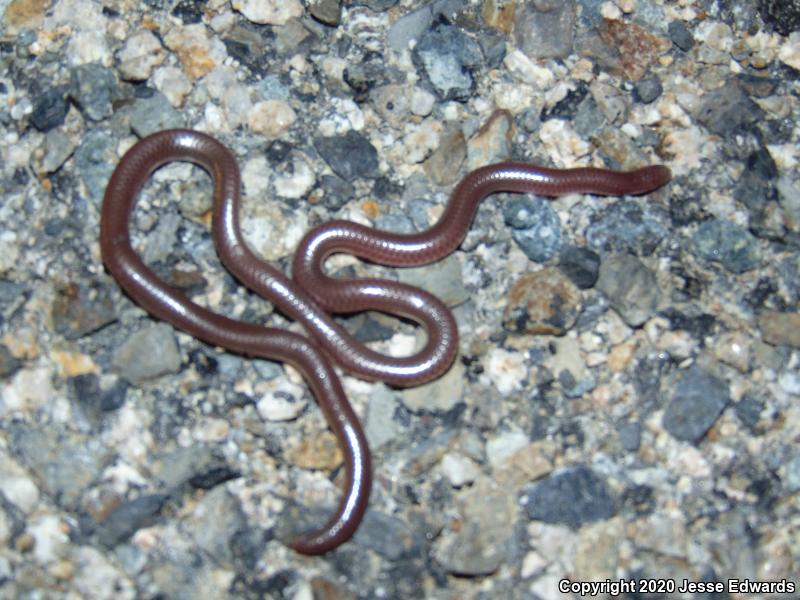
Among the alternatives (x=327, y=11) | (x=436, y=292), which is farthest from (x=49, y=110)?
(x=436, y=292)

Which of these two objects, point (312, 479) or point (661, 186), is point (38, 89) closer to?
point (312, 479)

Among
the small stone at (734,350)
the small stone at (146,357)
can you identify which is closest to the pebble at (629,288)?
the small stone at (734,350)

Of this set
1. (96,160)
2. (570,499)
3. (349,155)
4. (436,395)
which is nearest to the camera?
(570,499)

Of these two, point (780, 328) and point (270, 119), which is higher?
point (270, 119)

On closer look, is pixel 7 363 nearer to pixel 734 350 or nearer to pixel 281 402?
pixel 281 402

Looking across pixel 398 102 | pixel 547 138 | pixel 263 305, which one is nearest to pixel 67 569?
pixel 263 305

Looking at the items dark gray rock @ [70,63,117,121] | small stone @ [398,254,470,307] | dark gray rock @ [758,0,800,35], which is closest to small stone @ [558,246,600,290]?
small stone @ [398,254,470,307]
